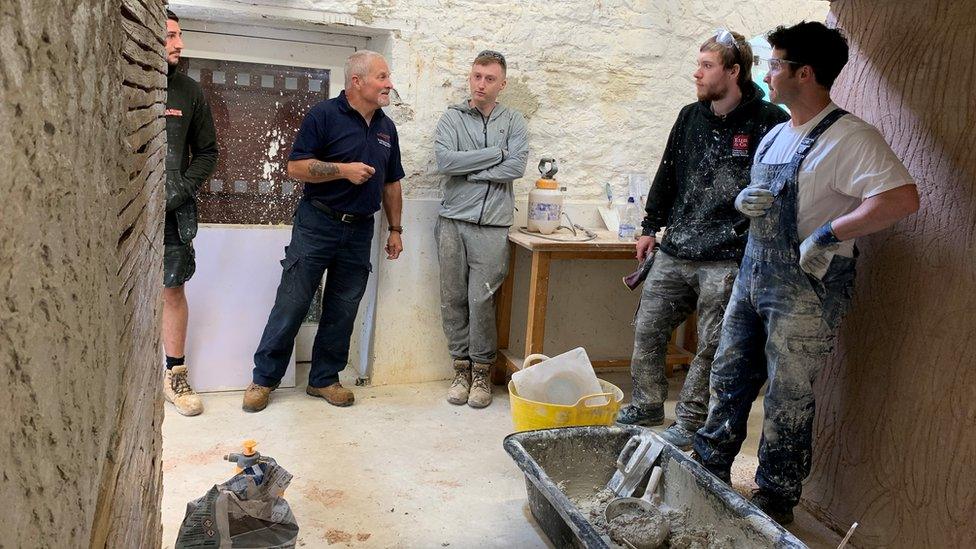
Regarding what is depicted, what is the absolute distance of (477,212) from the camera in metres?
3.97

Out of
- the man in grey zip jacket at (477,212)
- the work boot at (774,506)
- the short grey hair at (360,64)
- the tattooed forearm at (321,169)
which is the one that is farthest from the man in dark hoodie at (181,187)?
the work boot at (774,506)

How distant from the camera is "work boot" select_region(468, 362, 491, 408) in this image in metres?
4.04

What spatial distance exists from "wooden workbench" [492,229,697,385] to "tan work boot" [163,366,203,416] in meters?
1.64

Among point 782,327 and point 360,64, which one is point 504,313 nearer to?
point 360,64

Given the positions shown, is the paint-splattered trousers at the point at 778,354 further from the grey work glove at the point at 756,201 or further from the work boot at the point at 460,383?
the work boot at the point at 460,383

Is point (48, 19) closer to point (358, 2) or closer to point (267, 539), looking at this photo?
point (267, 539)

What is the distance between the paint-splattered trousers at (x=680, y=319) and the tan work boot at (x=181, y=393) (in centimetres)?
215

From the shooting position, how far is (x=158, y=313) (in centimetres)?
208

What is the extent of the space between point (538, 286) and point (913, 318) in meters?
1.82

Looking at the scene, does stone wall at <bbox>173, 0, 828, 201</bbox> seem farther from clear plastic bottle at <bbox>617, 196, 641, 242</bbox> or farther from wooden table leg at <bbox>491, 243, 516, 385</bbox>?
wooden table leg at <bbox>491, 243, 516, 385</bbox>

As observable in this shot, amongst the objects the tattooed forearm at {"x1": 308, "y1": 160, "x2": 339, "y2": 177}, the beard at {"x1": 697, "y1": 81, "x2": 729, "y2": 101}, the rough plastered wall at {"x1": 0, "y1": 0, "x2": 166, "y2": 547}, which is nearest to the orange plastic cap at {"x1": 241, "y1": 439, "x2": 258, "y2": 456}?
the rough plastered wall at {"x1": 0, "y1": 0, "x2": 166, "y2": 547}

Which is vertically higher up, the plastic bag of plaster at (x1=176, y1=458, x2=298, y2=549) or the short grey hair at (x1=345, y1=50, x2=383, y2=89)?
the short grey hair at (x1=345, y1=50, x2=383, y2=89)

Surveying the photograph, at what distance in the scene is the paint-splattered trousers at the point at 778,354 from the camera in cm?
257

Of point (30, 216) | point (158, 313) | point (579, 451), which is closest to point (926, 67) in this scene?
point (579, 451)
